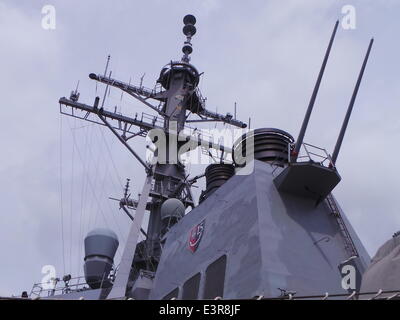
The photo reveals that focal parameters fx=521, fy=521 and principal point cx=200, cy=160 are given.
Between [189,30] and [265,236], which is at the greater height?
[189,30]

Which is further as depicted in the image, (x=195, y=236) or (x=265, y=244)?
(x=195, y=236)

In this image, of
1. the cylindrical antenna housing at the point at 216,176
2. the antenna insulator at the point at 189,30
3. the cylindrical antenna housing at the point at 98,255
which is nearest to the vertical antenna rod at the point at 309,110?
the cylindrical antenna housing at the point at 216,176

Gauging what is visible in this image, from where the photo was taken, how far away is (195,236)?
1124 centimetres

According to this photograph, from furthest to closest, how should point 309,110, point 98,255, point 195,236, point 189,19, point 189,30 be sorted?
point 189,19 → point 189,30 → point 98,255 → point 195,236 → point 309,110

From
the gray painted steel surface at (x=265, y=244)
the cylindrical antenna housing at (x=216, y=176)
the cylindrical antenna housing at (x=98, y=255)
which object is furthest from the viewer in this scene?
the cylindrical antenna housing at (x=98, y=255)

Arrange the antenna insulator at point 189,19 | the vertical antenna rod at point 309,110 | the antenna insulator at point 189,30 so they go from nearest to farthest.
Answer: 1. the vertical antenna rod at point 309,110
2. the antenna insulator at point 189,30
3. the antenna insulator at point 189,19

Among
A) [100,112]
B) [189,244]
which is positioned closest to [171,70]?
[100,112]

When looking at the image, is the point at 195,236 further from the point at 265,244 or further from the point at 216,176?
the point at 216,176

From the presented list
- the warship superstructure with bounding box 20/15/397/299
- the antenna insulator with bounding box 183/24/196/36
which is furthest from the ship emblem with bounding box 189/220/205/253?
the antenna insulator with bounding box 183/24/196/36

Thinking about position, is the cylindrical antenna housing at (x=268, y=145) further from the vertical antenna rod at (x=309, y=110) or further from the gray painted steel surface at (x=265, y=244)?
the vertical antenna rod at (x=309, y=110)


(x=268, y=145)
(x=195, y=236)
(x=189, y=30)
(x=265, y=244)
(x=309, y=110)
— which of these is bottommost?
(x=265, y=244)

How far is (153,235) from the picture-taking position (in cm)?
1895

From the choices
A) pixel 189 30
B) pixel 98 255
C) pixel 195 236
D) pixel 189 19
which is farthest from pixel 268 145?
pixel 189 19

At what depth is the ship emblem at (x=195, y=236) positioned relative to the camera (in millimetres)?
10977
